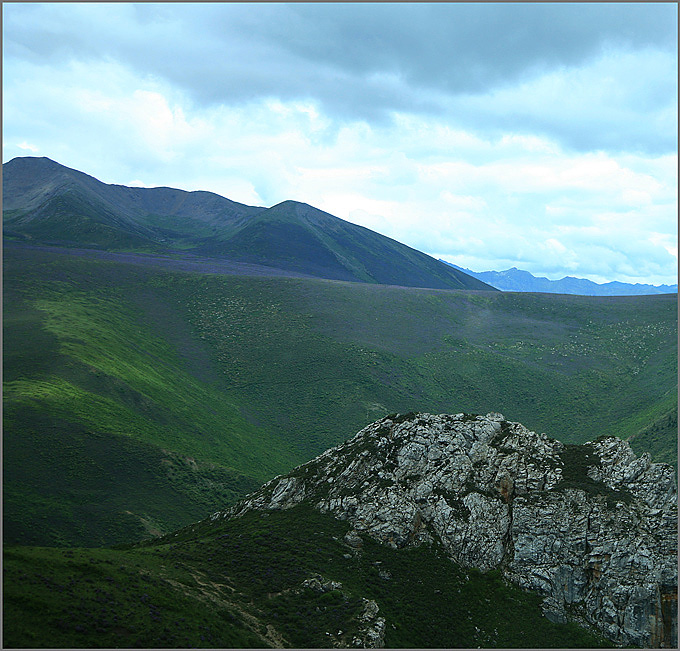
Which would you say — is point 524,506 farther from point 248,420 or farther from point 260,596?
point 248,420

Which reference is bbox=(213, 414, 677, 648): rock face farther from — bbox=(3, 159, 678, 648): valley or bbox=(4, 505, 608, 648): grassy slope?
bbox=(4, 505, 608, 648): grassy slope

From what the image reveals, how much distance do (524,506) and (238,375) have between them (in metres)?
92.4

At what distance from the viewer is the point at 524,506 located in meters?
44.9

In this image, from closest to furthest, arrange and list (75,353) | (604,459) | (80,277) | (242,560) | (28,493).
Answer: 1. (242,560)
2. (604,459)
3. (28,493)
4. (75,353)
5. (80,277)

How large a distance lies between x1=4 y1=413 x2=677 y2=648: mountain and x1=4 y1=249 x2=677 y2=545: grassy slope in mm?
22970

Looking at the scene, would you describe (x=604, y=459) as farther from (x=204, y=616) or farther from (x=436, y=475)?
(x=204, y=616)

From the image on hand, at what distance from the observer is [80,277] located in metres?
154

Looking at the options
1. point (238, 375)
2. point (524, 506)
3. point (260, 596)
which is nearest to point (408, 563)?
point (524, 506)

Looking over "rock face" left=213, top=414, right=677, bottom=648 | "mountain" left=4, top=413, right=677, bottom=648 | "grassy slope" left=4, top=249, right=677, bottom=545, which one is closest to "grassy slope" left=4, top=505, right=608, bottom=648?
"mountain" left=4, top=413, right=677, bottom=648

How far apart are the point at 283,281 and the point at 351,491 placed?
13969 cm

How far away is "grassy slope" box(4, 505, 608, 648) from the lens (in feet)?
95.1

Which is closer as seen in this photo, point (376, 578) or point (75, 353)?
point (376, 578)

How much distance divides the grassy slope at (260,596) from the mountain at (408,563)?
0.12 metres

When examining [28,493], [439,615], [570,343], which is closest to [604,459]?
[439,615]
